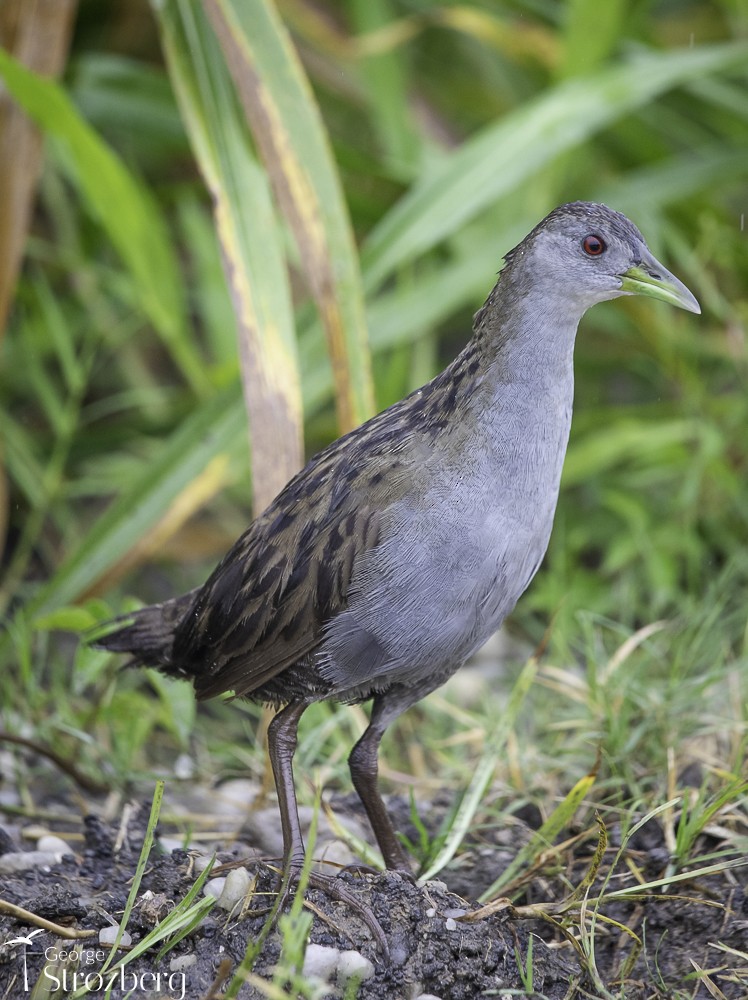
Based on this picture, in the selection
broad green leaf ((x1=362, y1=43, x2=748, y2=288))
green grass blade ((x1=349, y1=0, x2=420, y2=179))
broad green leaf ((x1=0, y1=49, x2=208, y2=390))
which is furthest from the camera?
green grass blade ((x1=349, y1=0, x2=420, y2=179))

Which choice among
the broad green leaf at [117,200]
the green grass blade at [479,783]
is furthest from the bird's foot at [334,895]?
the broad green leaf at [117,200]

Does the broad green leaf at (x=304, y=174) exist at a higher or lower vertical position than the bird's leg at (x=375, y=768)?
higher

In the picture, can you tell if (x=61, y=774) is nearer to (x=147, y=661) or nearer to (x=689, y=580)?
(x=147, y=661)

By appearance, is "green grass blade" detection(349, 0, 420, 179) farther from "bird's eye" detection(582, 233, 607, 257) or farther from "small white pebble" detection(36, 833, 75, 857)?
"small white pebble" detection(36, 833, 75, 857)

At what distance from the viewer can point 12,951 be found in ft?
7.08

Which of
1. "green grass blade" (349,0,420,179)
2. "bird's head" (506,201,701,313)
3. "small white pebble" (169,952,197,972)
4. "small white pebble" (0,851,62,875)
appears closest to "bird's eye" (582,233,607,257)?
"bird's head" (506,201,701,313)

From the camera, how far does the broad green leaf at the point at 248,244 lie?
2908mm

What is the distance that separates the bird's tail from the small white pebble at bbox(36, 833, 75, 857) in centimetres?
43

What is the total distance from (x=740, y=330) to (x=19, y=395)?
270 cm

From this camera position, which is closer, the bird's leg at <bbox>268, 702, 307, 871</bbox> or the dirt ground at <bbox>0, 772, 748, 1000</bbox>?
the dirt ground at <bbox>0, 772, 748, 1000</bbox>

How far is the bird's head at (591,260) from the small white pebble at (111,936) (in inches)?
55.9

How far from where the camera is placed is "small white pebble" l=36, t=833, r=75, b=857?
2762 mm

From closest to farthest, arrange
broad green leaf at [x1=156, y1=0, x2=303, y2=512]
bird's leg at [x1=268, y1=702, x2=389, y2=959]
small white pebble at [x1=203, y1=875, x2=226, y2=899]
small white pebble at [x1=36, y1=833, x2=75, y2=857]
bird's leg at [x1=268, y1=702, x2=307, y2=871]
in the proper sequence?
1. bird's leg at [x1=268, y1=702, x2=389, y2=959]
2. small white pebble at [x1=203, y1=875, x2=226, y2=899]
3. bird's leg at [x1=268, y1=702, x2=307, y2=871]
4. small white pebble at [x1=36, y1=833, x2=75, y2=857]
5. broad green leaf at [x1=156, y1=0, x2=303, y2=512]

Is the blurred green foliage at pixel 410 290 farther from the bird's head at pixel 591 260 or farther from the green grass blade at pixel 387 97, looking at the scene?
the bird's head at pixel 591 260
